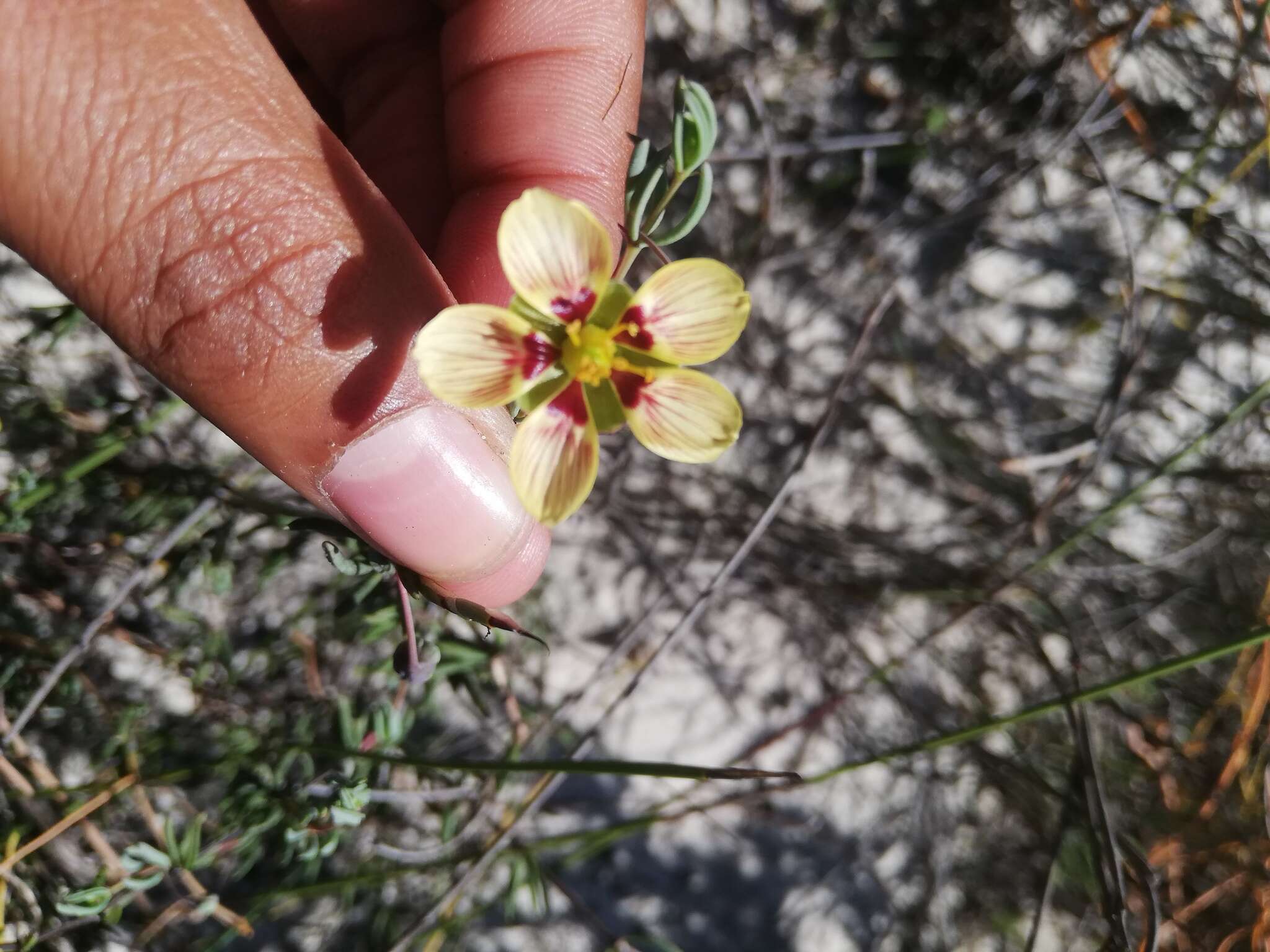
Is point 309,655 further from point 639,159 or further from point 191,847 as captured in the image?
point 639,159

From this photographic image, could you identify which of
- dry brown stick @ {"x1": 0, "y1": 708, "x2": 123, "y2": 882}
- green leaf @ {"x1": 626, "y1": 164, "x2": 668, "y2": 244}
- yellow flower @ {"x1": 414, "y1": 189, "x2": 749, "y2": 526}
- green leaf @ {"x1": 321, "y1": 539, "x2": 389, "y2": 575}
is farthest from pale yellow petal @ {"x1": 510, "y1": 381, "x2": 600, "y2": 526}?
dry brown stick @ {"x1": 0, "y1": 708, "x2": 123, "y2": 882}

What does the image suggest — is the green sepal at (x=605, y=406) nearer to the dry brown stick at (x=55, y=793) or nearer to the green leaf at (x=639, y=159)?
the green leaf at (x=639, y=159)

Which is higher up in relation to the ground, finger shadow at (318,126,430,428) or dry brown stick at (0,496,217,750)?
finger shadow at (318,126,430,428)

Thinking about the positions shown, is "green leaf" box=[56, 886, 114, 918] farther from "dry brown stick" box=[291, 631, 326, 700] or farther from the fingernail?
Result: the fingernail

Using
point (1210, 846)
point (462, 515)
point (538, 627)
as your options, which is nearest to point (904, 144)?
point (538, 627)

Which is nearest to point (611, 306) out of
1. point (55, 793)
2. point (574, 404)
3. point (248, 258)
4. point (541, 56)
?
point (574, 404)
